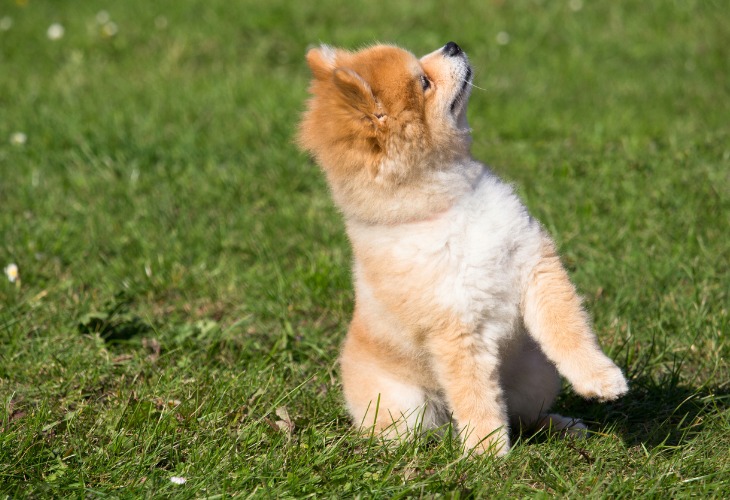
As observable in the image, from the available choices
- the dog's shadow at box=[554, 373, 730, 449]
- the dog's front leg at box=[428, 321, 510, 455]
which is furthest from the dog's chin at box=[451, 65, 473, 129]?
the dog's shadow at box=[554, 373, 730, 449]

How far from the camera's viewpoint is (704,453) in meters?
2.85

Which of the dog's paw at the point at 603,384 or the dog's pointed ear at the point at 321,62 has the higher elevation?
the dog's pointed ear at the point at 321,62

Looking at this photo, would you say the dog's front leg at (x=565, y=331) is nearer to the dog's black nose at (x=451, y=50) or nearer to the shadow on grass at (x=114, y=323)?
the dog's black nose at (x=451, y=50)

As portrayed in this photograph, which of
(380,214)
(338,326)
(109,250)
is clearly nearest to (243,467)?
(380,214)

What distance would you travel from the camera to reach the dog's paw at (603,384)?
265 cm

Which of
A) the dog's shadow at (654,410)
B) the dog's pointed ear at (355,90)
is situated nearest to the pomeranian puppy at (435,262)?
the dog's pointed ear at (355,90)

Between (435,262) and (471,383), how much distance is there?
0.39 m

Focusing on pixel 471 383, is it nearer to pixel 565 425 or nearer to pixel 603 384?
pixel 603 384

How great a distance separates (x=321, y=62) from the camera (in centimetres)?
307

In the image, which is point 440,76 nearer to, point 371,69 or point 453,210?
point 371,69

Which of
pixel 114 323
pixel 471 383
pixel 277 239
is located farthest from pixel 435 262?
pixel 277 239

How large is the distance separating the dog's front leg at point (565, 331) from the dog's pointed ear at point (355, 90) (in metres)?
0.72

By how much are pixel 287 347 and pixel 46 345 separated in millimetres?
982

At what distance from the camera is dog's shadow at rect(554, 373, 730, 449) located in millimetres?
3047
